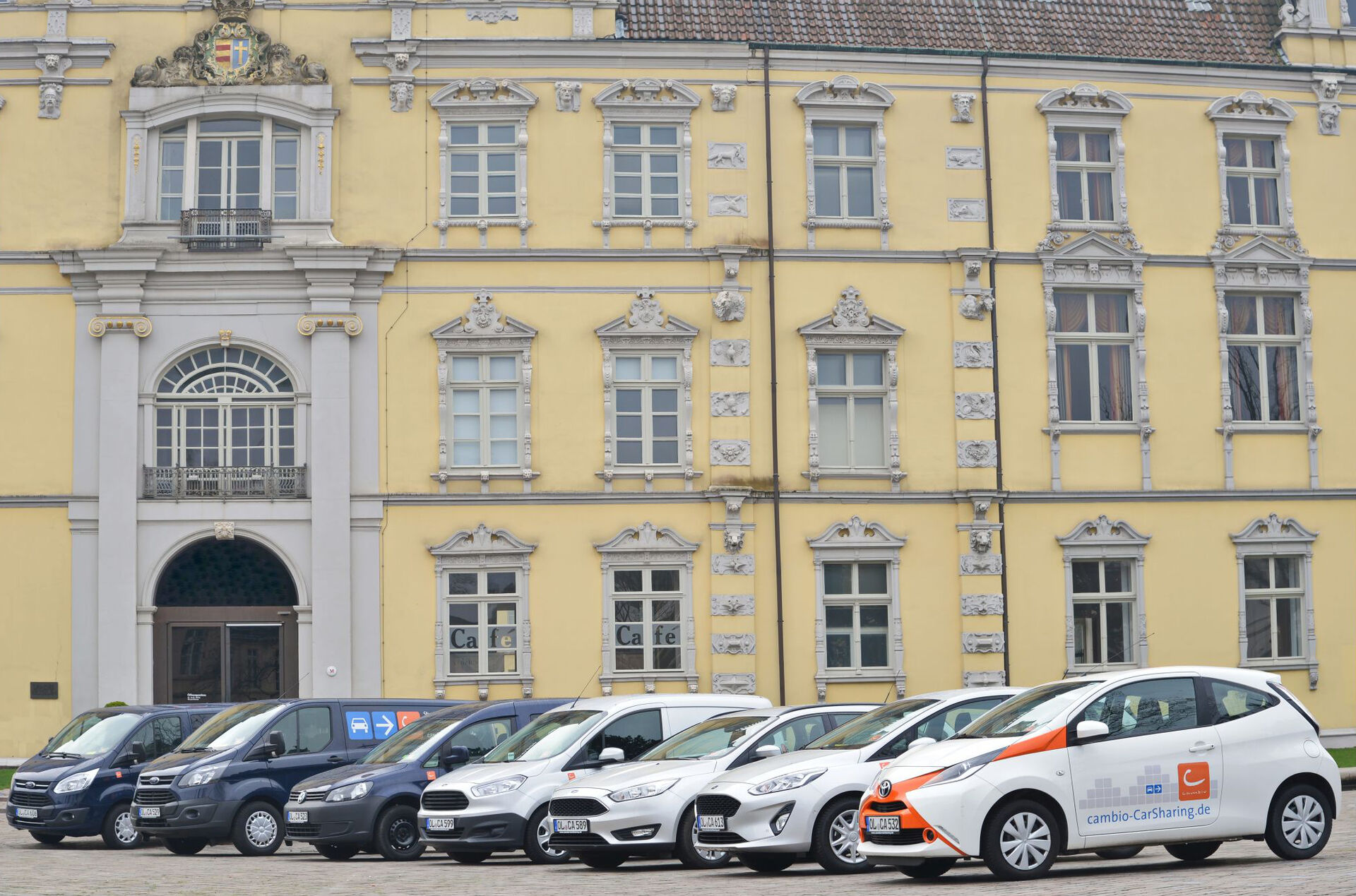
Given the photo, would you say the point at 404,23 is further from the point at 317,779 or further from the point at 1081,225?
the point at 317,779

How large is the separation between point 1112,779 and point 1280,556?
21.5 meters

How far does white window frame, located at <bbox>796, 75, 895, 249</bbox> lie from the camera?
35031 millimetres

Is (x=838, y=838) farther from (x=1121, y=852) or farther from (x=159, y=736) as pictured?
(x=159, y=736)

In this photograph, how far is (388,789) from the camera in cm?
2108

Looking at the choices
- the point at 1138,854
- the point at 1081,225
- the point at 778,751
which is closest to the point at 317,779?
the point at 778,751

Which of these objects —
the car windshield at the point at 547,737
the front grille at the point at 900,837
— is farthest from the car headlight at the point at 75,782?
the front grille at the point at 900,837

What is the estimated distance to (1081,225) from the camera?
35.7m

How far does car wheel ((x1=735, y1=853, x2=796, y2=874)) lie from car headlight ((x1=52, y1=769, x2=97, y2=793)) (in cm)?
997

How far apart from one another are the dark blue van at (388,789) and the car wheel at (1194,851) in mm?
8152

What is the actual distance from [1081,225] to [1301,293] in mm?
4576

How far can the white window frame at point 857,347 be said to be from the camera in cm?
3462

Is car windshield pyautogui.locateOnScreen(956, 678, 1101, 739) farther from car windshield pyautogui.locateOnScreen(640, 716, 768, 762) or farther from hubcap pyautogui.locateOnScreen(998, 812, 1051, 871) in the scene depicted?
car windshield pyautogui.locateOnScreen(640, 716, 768, 762)

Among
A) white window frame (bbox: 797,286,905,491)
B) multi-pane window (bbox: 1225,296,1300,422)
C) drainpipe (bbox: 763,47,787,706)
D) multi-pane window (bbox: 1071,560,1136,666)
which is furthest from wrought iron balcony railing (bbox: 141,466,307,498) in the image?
multi-pane window (bbox: 1225,296,1300,422)

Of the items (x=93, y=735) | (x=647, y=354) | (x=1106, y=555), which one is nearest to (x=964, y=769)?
(x=93, y=735)
